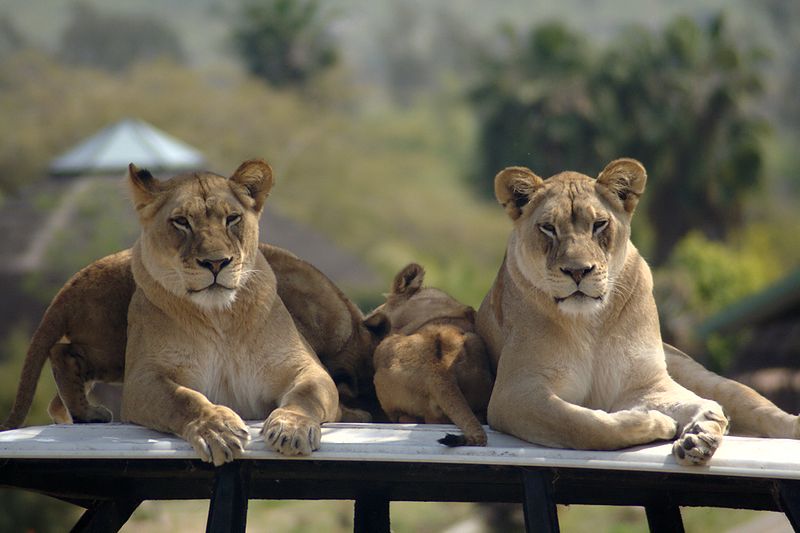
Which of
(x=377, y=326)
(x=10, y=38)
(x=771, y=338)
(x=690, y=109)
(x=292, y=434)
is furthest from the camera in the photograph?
(x=10, y=38)

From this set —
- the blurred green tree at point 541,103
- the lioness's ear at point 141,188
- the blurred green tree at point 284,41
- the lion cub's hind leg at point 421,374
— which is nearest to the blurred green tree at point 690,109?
the blurred green tree at point 541,103

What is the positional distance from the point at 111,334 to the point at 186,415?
1.08 meters

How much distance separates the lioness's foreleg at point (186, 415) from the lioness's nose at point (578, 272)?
122 cm

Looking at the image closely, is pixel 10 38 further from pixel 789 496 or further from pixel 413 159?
pixel 789 496

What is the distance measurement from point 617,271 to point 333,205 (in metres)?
52.4

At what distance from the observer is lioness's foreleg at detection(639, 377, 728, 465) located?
388 centimetres

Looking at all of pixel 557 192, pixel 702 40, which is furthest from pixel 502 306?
pixel 702 40

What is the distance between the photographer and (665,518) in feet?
16.5

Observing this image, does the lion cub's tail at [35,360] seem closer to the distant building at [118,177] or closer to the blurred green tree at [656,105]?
the distant building at [118,177]

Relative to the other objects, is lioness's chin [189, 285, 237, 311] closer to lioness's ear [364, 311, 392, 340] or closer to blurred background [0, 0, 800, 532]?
lioness's ear [364, 311, 392, 340]

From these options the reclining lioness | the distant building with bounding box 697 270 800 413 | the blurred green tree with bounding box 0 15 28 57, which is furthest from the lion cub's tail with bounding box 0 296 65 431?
the blurred green tree with bounding box 0 15 28 57

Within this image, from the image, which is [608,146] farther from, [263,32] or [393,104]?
[393,104]

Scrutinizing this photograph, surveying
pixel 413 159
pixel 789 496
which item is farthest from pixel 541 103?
pixel 789 496

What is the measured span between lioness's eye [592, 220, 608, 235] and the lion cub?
0.77m
